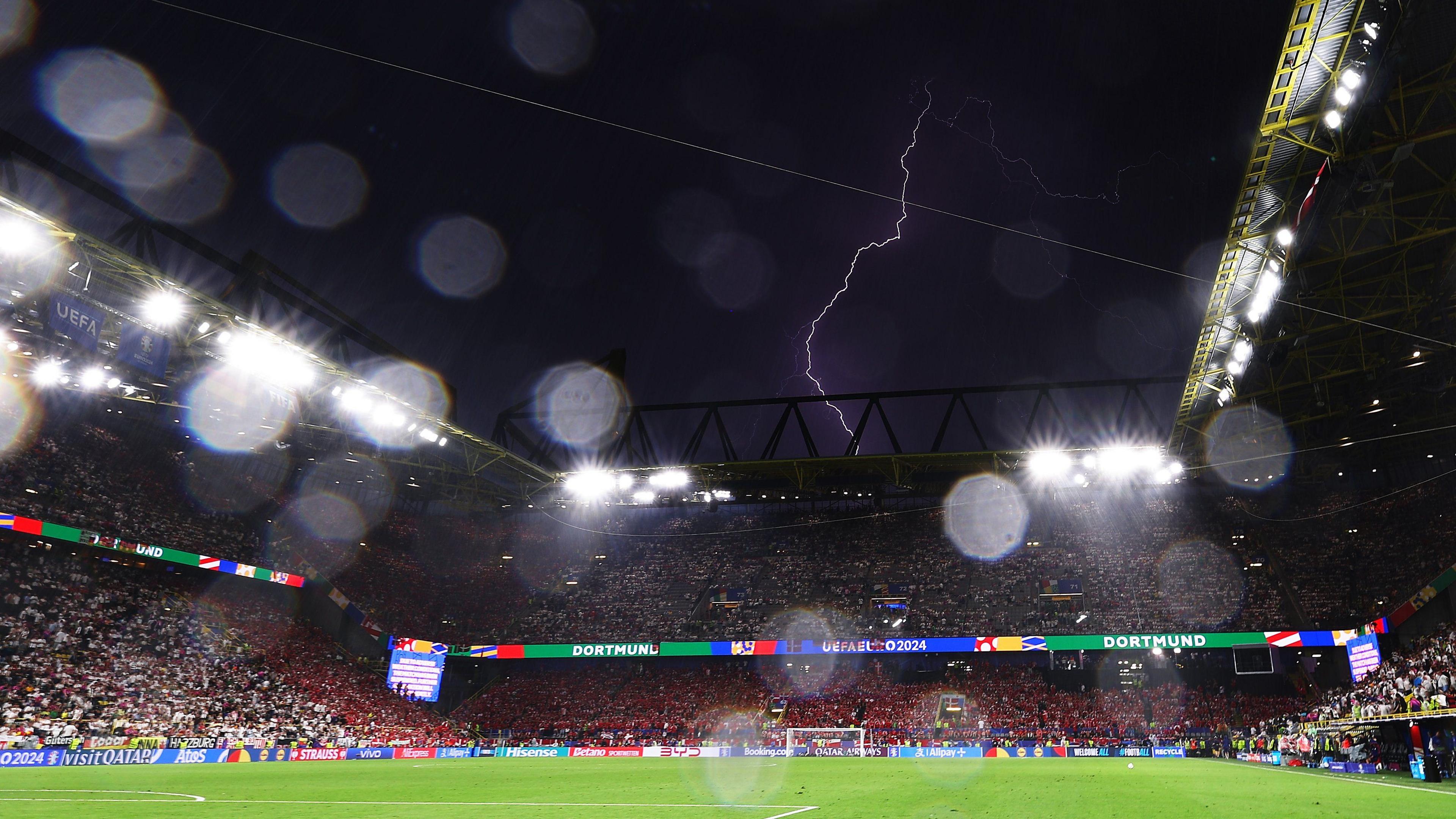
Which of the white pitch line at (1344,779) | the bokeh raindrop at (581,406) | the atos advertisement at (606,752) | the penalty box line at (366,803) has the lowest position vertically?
the atos advertisement at (606,752)

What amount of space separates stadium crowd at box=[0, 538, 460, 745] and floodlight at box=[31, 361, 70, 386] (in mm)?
6961

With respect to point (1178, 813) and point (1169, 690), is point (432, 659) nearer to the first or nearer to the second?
point (1169, 690)

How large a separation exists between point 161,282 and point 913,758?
1400 inches

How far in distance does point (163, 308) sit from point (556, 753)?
27.8 m

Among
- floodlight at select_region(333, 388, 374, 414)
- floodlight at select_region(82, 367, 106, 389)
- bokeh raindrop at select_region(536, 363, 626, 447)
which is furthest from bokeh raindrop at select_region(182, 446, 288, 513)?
bokeh raindrop at select_region(536, 363, 626, 447)

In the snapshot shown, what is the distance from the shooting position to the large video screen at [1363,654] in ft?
111

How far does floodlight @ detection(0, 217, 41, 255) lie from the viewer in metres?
21.3

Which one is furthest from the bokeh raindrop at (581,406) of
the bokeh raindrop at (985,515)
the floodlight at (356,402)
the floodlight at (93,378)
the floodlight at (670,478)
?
the bokeh raindrop at (985,515)

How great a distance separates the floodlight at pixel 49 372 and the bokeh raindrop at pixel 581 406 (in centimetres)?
2078

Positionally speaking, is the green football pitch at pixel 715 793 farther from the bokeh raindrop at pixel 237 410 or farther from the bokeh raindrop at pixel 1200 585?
the bokeh raindrop at pixel 1200 585

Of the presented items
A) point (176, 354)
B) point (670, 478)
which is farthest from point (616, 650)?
point (176, 354)

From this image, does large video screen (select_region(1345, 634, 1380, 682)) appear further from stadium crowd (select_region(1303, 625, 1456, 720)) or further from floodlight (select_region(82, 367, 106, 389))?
floodlight (select_region(82, 367, 106, 389))

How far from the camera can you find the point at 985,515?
5166cm

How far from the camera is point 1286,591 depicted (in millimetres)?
41938
